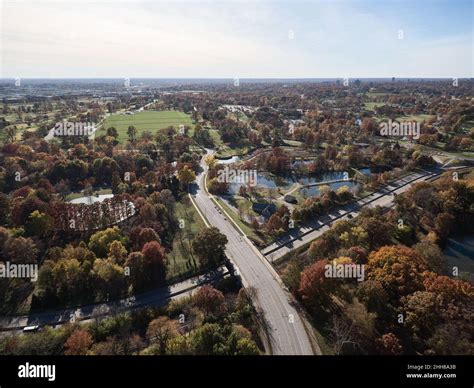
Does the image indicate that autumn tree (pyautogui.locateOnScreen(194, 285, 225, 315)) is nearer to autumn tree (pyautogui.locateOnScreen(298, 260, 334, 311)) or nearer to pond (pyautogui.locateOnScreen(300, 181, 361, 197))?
autumn tree (pyautogui.locateOnScreen(298, 260, 334, 311))

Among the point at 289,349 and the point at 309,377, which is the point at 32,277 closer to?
the point at 289,349

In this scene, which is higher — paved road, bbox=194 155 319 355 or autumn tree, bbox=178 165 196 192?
autumn tree, bbox=178 165 196 192

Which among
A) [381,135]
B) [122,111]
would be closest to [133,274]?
[381,135]

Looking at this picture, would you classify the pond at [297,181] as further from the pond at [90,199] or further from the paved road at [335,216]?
the pond at [90,199]

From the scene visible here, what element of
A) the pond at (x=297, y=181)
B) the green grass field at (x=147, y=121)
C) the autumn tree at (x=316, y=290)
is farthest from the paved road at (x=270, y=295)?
the green grass field at (x=147, y=121)

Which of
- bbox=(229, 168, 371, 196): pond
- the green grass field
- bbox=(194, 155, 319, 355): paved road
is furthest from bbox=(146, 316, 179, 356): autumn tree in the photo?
the green grass field
